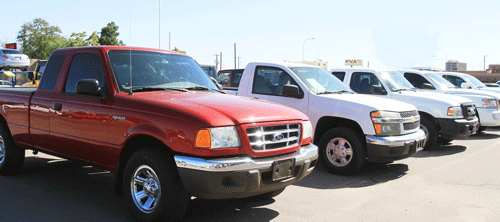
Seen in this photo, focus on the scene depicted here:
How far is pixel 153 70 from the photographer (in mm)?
4992

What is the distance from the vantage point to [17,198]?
16.8 ft

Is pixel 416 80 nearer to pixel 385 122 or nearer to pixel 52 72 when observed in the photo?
pixel 385 122

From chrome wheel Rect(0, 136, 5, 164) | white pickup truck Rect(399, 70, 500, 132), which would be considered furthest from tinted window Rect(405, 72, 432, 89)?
chrome wheel Rect(0, 136, 5, 164)

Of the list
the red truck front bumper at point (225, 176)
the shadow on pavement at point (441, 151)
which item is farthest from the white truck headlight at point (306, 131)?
the shadow on pavement at point (441, 151)

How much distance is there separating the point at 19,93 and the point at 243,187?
3.92 metres

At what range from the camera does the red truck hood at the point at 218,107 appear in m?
3.87

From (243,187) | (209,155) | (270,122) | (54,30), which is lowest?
(243,187)

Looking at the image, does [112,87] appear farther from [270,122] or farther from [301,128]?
[301,128]

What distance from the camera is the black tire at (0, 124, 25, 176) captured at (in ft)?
20.3

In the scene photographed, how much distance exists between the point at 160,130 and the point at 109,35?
206ft

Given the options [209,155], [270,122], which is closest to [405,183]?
[270,122]

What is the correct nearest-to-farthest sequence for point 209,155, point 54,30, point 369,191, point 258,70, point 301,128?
point 209,155 < point 301,128 < point 369,191 < point 258,70 < point 54,30

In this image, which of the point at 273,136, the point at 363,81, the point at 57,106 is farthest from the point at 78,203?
the point at 363,81

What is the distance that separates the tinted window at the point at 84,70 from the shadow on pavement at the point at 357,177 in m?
3.05
